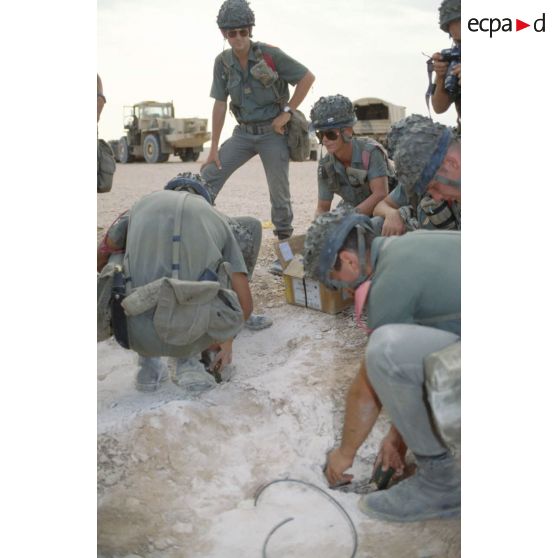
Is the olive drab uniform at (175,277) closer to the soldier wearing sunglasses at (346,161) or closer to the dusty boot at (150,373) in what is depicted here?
the dusty boot at (150,373)

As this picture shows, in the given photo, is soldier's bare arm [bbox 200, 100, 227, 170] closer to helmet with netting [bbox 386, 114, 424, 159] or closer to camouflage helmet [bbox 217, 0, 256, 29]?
camouflage helmet [bbox 217, 0, 256, 29]

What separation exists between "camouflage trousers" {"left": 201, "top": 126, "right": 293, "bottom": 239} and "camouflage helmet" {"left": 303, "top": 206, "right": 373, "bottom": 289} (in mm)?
1931

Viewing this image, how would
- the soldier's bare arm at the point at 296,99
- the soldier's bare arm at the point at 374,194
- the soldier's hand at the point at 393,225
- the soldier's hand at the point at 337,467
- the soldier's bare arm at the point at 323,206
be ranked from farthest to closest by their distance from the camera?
the soldier's bare arm at the point at 323,206, the soldier's bare arm at the point at 296,99, the soldier's bare arm at the point at 374,194, the soldier's hand at the point at 393,225, the soldier's hand at the point at 337,467

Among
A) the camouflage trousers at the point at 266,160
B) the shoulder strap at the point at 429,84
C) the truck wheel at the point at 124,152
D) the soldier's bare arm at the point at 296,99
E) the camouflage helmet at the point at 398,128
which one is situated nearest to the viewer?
the shoulder strap at the point at 429,84

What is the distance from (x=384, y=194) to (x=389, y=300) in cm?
160

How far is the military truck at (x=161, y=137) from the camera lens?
1269 cm

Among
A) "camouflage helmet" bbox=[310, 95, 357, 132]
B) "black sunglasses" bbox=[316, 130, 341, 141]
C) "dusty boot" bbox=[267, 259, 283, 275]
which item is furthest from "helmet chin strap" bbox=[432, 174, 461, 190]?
"dusty boot" bbox=[267, 259, 283, 275]

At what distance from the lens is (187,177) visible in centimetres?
274

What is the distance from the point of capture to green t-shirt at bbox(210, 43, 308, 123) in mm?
3320

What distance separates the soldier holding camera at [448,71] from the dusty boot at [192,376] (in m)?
1.34

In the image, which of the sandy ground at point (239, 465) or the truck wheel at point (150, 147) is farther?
the truck wheel at point (150, 147)

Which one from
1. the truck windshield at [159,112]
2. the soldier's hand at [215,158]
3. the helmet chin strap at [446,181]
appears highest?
the truck windshield at [159,112]

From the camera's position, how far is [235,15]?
2.58 m

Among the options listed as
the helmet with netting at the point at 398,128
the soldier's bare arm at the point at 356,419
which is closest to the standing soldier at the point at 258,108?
the helmet with netting at the point at 398,128
